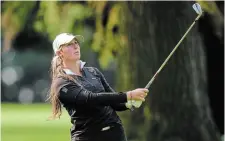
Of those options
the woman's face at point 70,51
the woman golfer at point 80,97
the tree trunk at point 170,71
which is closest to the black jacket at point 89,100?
the woman golfer at point 80,97

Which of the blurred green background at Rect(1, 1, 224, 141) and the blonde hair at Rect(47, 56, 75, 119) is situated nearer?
the blonde hair at Rect(47, 56, 75, 119)

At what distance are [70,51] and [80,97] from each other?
0.34 metres

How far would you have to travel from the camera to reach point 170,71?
913 cm

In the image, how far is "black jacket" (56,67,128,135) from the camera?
4.67 metres

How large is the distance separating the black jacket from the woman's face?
0.13 m

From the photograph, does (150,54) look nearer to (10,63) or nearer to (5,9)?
(5,9)

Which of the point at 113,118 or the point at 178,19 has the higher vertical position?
the point at 178,19

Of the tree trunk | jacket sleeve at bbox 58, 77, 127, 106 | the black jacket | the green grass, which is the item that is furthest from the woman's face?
the green grass

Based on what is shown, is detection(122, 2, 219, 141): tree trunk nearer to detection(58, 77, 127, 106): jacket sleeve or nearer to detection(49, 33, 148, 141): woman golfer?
detection(49, 33, 148, 141): woman golfer

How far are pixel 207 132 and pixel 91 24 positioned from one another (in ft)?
27.6

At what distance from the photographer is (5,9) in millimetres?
10641

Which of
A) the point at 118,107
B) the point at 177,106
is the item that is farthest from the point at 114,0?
the point at 118,107

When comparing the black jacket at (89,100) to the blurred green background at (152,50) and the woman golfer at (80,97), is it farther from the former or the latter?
the blurred green background at (152,50)

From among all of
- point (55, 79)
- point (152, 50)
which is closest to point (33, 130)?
point (152, 50)
